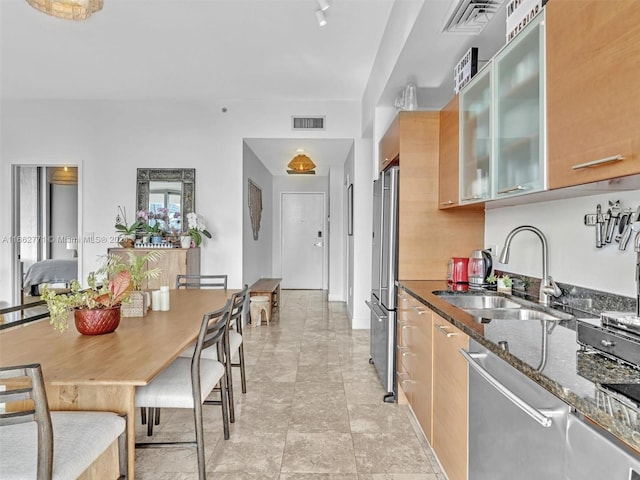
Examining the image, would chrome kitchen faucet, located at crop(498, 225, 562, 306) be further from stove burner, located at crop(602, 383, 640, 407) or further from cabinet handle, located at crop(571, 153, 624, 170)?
stove burner, located at crop(602, 383, 640, 407)

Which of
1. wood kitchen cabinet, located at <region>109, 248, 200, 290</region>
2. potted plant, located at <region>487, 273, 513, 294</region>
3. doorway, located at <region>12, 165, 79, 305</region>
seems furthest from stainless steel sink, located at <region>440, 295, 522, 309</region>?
doorway, located at <region>12, 165, 79, 305</region>

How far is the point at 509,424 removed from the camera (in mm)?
1178

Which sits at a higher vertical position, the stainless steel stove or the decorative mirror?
the decorative mirror

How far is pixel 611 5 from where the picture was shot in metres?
1.12

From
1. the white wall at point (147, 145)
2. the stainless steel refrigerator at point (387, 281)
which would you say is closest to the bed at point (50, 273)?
the white wall at point (147, 145)

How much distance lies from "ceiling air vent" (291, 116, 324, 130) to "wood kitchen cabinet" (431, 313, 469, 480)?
156 inches

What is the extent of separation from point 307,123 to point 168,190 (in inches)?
79.8

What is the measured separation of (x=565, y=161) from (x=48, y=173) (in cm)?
827

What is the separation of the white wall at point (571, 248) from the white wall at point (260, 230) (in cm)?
370

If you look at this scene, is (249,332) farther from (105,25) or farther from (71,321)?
(105,25)

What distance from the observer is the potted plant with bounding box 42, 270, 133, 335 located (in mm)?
1876

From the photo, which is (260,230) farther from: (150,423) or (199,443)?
(199,443)

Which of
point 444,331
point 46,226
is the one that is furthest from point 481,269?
point 46,226

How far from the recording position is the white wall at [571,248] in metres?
1.60
